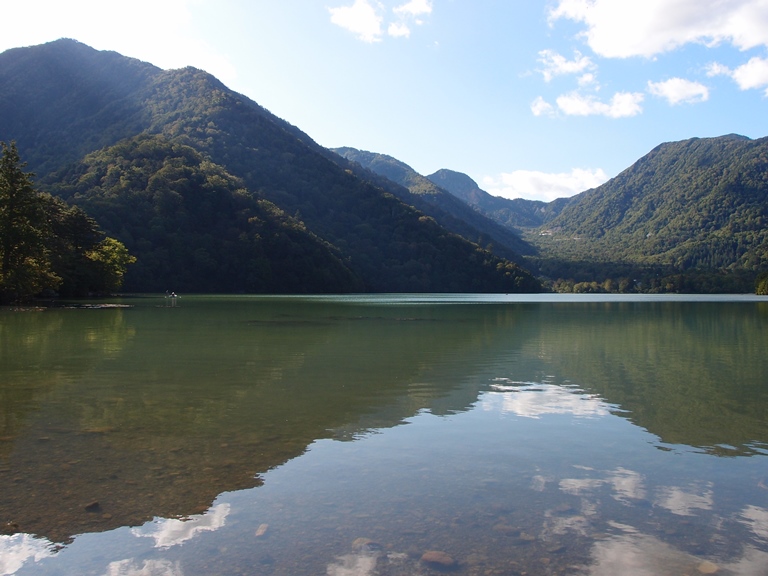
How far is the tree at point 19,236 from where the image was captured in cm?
5559

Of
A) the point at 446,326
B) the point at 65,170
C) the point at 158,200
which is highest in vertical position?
the point at 65,170

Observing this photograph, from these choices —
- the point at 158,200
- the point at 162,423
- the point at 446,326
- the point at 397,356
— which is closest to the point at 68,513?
the point at 162,423

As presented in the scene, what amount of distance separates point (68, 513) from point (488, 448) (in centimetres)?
617

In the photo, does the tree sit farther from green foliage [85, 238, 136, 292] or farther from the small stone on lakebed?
the small stone on lakebed

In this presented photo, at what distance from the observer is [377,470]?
8.66 m

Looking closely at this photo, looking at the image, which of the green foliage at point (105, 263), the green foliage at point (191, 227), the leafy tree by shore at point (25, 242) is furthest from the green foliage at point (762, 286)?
the leafy tree by shore at point (25, 242)

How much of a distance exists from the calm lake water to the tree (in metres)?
43.4

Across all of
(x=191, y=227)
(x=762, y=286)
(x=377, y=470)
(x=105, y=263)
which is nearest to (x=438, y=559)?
(x=377, y=470)

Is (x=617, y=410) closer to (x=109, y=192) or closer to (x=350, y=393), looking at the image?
(x=350, y=393)

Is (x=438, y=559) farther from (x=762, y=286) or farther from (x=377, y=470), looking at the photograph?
(x=762, y=286)

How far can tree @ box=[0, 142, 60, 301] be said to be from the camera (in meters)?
55.6

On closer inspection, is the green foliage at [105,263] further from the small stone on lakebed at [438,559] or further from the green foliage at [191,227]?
the small stone on lakebed at [438,559]

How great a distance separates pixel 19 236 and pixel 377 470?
190 feet

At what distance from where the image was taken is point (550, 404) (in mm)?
14133
